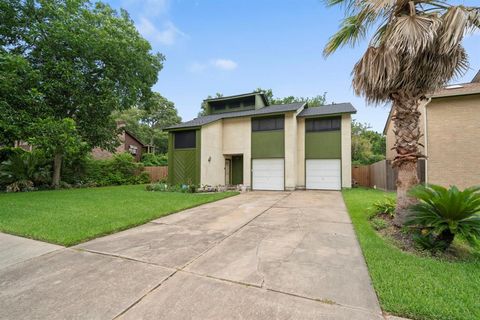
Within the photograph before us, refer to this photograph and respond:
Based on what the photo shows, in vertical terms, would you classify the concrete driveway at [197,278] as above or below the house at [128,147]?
below

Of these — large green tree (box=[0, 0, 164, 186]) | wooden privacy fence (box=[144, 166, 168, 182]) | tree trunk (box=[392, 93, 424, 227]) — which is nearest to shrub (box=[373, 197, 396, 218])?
tree trunk (box=[392, 93, 424, 227])

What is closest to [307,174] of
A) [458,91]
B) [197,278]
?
[458,91]

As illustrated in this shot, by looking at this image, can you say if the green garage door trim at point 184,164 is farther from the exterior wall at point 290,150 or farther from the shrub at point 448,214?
the shrub at point 448,214

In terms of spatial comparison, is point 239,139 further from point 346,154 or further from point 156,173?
point 156,173

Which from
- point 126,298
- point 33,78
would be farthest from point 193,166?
point 126,298

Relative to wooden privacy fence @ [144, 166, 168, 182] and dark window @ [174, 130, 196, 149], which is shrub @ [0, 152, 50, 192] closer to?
wooden privacy fence @ [144, 166, 168, 182]

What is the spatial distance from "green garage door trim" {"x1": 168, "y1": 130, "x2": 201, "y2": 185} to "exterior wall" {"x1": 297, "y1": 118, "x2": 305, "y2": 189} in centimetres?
647

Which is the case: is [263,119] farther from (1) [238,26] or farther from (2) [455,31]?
(2) [455,31]

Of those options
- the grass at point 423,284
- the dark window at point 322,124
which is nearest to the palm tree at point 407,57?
the grass at point 423,284

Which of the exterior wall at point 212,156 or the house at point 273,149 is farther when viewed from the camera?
the house at point 273,149

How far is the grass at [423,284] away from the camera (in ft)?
7.38

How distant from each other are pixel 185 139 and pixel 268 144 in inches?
208

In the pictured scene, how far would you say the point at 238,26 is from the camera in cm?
1100

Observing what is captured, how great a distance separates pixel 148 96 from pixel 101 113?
3452 millimetres
